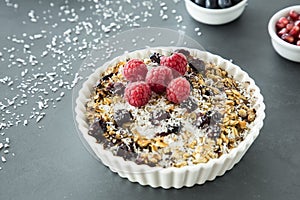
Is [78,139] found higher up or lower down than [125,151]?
lower down

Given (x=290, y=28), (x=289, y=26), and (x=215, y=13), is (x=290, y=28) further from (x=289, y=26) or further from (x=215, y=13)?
(x=215, y=13)

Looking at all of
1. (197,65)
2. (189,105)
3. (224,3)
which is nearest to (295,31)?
(224,3)

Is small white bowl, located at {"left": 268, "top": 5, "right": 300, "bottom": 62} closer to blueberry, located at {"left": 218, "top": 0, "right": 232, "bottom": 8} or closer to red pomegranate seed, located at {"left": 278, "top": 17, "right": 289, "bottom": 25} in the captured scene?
red pomegranate seed, located at {"left": 278, "top": 17, "right": 289, "bottom": 25}

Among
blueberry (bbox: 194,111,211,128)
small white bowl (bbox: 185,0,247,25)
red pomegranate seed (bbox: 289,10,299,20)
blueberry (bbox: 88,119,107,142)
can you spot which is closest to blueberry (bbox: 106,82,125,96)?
blueberry (bbox: 88,119,107,142)

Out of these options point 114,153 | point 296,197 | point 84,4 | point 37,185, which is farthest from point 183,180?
point 84,4

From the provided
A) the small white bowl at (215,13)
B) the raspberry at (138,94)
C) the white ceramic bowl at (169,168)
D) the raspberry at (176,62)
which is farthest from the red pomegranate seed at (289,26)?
the raspberry at (138,94)
